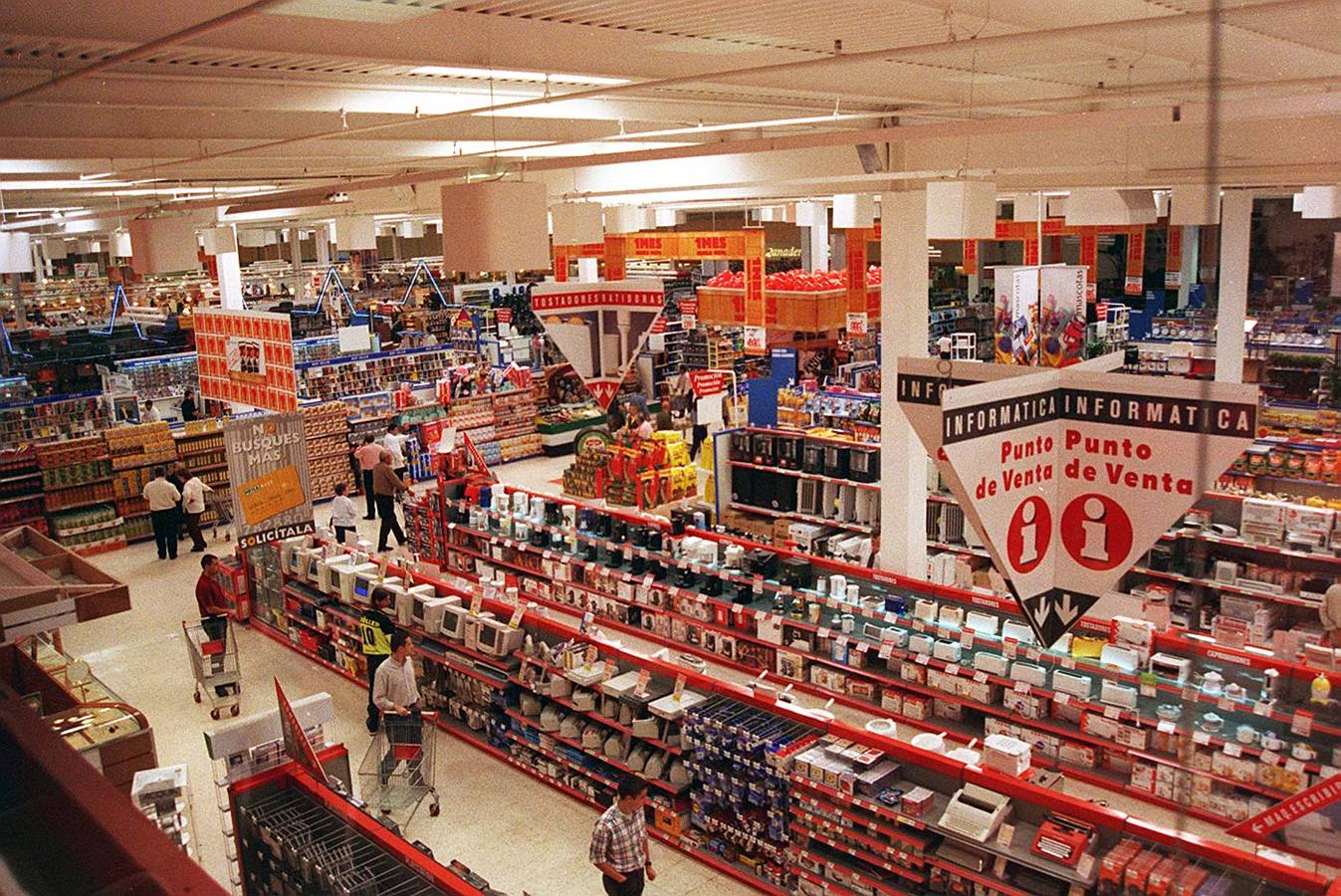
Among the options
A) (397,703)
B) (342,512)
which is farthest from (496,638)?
(342,512)

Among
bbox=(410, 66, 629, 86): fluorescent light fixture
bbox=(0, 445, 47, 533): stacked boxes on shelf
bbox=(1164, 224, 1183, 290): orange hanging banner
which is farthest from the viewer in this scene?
bbox=(1164, 224, 1183, 290): orange hanging banner

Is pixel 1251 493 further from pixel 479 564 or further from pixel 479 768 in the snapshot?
pixel 479 564

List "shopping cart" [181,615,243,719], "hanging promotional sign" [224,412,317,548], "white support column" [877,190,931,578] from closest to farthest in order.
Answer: "shopping cart" [181,615,243,719] → "white support column" [877,190,931,578] → "hanging promotional sign" [224,412,317,548]

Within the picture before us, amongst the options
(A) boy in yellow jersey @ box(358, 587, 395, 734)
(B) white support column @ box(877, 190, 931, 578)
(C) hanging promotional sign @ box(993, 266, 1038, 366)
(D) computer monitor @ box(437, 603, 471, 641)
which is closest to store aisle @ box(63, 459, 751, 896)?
(A) boy in yellow jersey @ box(358, 587, 395, 734)

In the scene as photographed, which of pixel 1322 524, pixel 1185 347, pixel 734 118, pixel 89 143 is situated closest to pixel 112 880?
pixel 734 118

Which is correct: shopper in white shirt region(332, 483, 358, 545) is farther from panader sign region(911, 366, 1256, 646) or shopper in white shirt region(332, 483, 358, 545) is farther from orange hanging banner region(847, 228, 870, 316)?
panader sign region(911, 366, 1256, 646)

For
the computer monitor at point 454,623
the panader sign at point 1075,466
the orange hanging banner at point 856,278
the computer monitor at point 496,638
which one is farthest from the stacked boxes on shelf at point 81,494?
the panader sign at point 1075,466

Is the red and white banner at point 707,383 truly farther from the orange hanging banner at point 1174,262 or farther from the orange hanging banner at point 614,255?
the orange hanging banner at point 1174,262

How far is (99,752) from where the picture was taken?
252 inches

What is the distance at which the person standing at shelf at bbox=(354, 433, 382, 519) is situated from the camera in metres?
15.4

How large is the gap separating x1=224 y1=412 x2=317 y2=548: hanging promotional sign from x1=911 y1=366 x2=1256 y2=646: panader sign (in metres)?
8.50

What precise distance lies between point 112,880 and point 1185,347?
670 inches

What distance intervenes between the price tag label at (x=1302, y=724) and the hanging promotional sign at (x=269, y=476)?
9221 mm

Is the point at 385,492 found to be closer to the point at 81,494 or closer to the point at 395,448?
the point at 395,448
